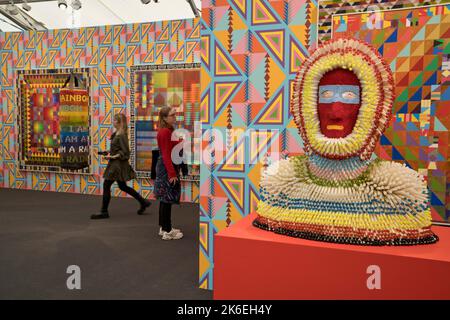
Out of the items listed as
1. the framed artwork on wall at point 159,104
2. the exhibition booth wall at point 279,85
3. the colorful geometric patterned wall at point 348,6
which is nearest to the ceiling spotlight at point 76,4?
the framed artwork on wall at point 159,104

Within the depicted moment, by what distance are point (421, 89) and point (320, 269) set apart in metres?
0.93

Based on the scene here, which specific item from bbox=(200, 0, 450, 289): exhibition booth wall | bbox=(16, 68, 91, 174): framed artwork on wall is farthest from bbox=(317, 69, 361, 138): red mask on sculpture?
bbox=(16, 68, 91, 174): framed artwork on wall

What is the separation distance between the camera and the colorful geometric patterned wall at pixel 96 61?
5.66 metres

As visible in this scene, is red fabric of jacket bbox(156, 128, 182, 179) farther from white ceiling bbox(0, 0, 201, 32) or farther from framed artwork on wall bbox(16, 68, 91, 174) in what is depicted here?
white ceiling bbox(0, 0, 201, 32)

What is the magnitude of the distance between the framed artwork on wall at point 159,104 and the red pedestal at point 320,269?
4.12 m

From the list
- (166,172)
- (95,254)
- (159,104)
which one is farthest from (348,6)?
(159,104)

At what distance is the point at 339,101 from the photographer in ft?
4.19

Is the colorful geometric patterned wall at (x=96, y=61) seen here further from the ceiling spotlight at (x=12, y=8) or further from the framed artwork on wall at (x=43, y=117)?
the ceiling spotlight at (x=12, y=8)

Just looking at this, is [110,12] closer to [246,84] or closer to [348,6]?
[246,84]

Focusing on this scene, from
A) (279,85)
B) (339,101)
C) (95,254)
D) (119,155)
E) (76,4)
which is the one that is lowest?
(95,254)

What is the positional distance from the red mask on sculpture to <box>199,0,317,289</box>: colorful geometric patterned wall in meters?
0.72

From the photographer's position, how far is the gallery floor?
8.17 feet

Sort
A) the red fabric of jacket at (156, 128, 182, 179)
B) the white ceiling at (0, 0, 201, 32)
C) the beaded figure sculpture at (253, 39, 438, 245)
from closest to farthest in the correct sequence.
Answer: the beaded figure sculpture at (253, 39, 438, 245) → the red fabric of jacket at (156, 128, 182, 179) → the white ceiling at (0, 0, 201, 32)
